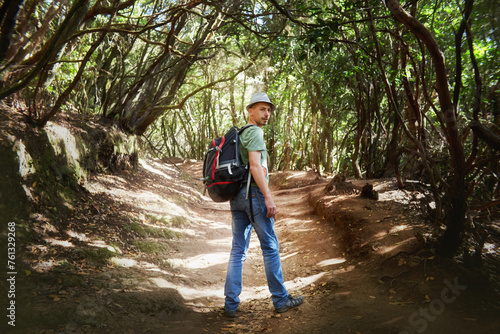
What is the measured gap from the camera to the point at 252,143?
10.5 feet

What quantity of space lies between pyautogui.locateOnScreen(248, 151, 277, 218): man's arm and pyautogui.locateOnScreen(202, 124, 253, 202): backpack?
14 cm

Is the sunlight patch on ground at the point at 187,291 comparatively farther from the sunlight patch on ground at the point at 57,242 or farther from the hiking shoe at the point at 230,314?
the sunlight patch on ground at the point at 57,242

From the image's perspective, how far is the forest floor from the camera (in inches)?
105

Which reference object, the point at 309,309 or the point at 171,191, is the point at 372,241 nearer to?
the point at 309,309

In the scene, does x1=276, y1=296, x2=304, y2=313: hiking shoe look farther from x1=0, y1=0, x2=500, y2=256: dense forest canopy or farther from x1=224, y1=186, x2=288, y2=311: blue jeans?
x1=0, y1=0, x2=500, y2=256: dense forest canopy

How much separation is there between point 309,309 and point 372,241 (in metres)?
1.62

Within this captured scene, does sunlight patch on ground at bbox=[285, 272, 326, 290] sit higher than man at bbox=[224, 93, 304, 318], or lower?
lower

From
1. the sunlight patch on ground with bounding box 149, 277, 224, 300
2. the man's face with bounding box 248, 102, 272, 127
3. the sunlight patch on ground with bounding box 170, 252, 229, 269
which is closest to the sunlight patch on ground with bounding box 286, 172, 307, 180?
the sunlight patch on ground with bounding box 170, 252, 229, 269

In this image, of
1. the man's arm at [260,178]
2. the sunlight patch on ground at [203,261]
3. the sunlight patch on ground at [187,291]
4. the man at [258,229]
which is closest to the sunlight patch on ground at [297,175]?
the sunlight patch on ground at [203,261]

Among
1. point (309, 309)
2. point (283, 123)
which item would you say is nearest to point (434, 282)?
point (309, 309)

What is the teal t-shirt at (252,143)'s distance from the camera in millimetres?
3211

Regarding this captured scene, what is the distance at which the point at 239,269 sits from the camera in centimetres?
330

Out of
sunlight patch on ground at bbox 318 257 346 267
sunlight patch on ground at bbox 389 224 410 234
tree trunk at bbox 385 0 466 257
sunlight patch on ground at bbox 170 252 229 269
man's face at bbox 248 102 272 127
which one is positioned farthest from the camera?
sunlight patch on ground at bbox 170 252 229 269

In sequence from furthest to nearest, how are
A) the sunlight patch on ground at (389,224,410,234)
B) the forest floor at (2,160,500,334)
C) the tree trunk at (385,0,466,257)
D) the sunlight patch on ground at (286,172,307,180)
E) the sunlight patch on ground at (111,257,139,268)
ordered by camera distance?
the sunlight patch on ground at (286,172,307,180) < the sunlight patch on ground at (389,224,410,234) < the sunlight patch on ground at (111,257,139,268) < the tree trunk at (385,0,466,257) < the forest floor at (2,160,500,334)
